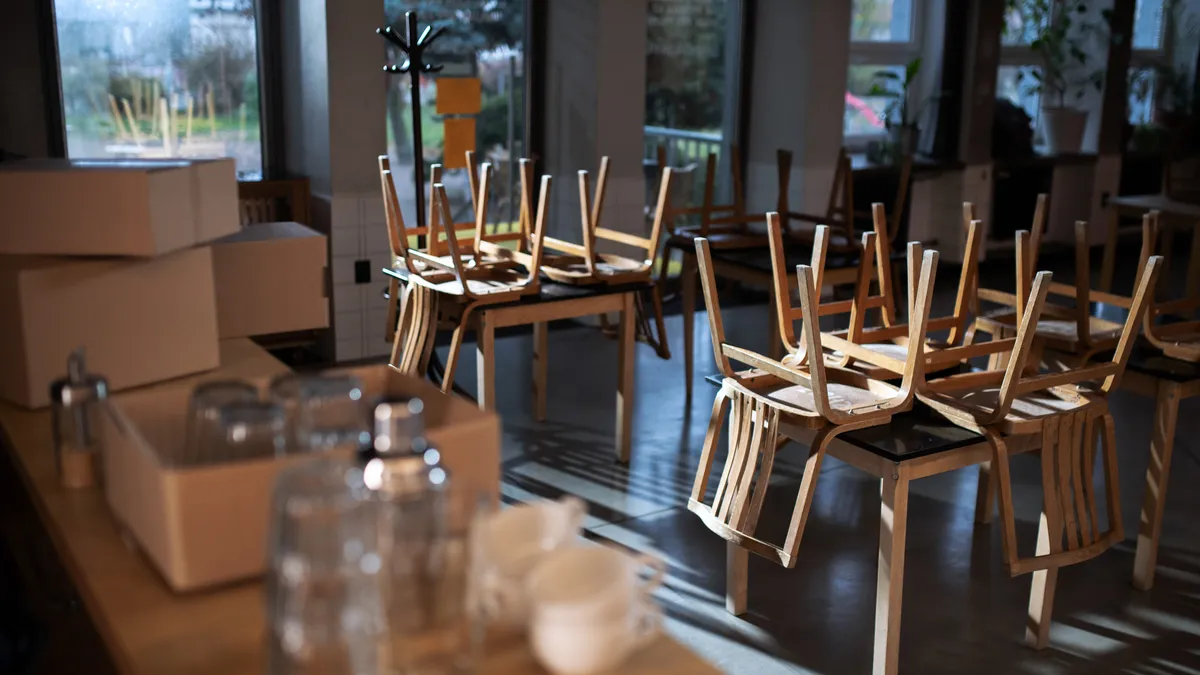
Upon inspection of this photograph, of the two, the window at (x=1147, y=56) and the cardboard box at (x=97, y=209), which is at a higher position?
the window at (x=1147, y=56)

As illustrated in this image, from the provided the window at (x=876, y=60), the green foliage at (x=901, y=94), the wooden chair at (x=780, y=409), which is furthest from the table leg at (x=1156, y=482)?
the window at (x=876, y=60)

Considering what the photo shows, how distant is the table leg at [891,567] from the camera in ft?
8.14

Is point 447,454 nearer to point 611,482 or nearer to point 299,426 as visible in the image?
point 299,426

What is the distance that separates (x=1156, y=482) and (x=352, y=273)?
3.42 metres

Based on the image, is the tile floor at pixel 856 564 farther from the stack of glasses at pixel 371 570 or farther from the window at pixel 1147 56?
the window at pixel 1147 56

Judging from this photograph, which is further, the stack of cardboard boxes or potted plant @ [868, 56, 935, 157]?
potted plant @ [868, 56, 935, 157]

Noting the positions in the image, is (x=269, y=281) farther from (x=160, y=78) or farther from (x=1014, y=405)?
(x=160, y=78)

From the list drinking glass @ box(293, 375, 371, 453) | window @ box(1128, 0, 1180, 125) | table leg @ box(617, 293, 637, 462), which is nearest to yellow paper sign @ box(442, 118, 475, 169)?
table leg @ box(617, 293, 637, 462)

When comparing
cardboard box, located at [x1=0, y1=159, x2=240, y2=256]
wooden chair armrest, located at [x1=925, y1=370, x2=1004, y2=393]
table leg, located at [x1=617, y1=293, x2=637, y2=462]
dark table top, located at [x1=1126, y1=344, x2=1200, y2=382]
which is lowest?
table leg, located at [x1=617, y1=293, x2=637, y2=462]

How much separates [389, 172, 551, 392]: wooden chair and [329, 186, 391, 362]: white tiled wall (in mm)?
1257

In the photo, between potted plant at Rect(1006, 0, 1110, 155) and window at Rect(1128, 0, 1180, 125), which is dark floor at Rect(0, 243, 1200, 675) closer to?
potted plant at Rect(1006, 0, 1110, 155)

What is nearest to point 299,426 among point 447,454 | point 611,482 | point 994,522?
point 447,454

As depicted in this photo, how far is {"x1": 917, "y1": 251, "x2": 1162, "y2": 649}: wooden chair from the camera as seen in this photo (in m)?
2.54

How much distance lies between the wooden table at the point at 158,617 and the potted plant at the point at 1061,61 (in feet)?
24.4
